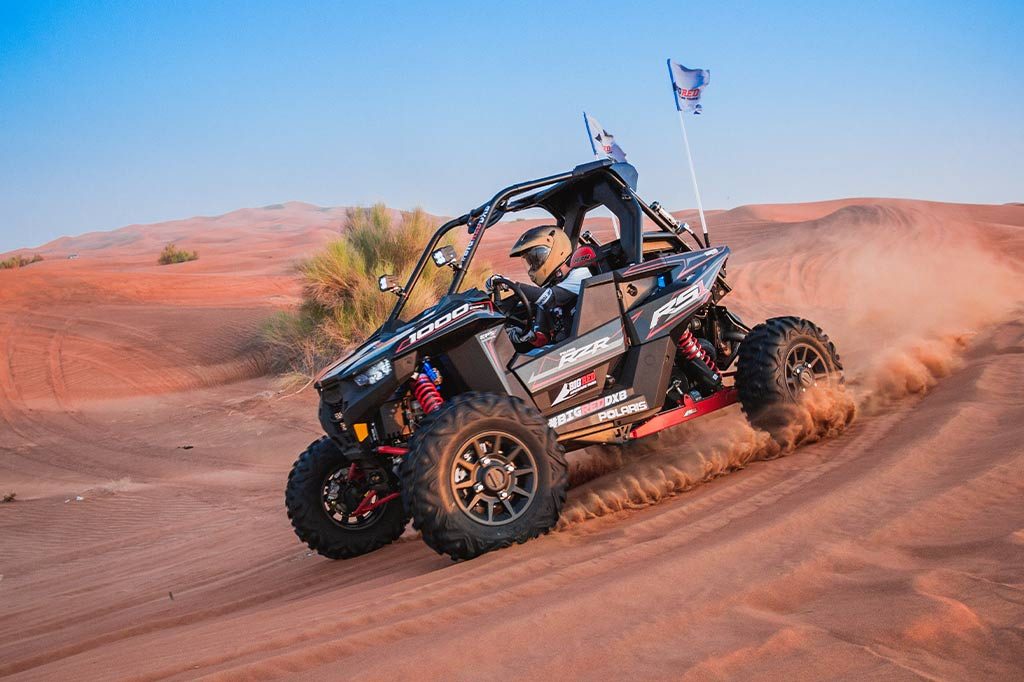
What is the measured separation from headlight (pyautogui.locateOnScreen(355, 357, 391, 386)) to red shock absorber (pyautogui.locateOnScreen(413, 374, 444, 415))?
0.82 feet

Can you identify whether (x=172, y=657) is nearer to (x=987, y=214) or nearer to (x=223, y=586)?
(x=223, y=586)

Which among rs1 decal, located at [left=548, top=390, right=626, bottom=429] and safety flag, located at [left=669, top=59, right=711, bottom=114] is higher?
safety flag, located at [left=669, top=59, right=711, bottom=114]

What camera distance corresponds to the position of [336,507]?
19.9ft

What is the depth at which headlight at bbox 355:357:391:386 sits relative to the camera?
5.19m

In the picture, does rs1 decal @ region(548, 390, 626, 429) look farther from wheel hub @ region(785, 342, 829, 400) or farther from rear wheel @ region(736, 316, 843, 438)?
wheel hub @ region(785, 342, 829, 400)

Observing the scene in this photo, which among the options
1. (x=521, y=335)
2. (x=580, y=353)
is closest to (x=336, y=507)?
(x=521, y=335)

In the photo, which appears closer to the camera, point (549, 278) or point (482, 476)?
point (482, 476)

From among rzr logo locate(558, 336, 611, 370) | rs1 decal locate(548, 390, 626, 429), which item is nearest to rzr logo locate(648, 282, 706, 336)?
rzr logo locate(558, 336, 611, 370)

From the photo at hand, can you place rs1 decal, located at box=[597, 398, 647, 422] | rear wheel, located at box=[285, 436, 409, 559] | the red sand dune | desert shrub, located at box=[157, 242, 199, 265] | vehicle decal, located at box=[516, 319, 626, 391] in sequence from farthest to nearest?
1. desert shrub, located at box=[157, 242, 199, 265]
2. rear wheel, located at box=[285, 436, 409, 559]
3. rs1 decal, located at box=[597, 398, 647, 422]
4. vehicle decal, located at box=[516, 319, 626, 391]
5. the red sand dune

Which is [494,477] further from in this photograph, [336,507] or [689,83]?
[689,83]

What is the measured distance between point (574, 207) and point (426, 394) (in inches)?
87.8

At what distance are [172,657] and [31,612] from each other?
307 centimetres

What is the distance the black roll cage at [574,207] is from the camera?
19.1 ft

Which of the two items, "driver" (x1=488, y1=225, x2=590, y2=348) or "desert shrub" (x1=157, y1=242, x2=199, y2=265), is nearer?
"driver" (x1=488, y1=225, x2=590, y2=348)
